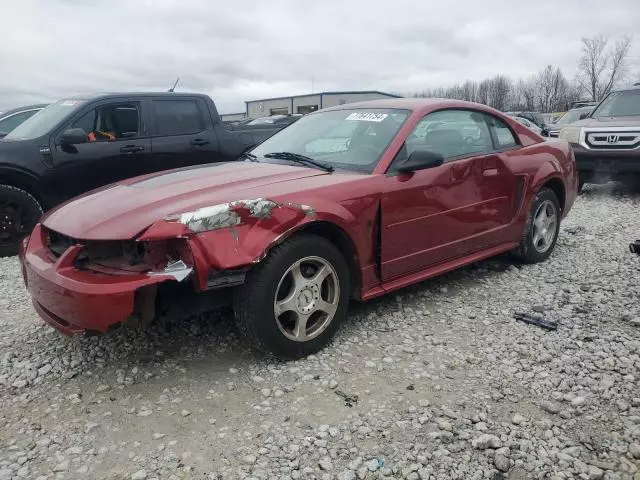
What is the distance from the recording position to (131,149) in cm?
611

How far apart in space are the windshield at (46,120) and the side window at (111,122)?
7.6 inches

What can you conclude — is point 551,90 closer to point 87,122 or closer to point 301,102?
point 301,102

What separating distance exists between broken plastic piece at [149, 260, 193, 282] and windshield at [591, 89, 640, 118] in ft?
29.1

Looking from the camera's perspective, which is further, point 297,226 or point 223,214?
point 297,226

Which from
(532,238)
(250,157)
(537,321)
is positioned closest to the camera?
(537,321)

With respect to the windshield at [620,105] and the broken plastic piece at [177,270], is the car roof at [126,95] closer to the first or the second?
the broken plastic piece at [177,270]

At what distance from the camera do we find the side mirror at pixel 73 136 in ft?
18.2

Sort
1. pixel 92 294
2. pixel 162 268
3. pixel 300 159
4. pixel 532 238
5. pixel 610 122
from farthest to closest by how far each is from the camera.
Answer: pixel 610 122 < pixel 532 238 < pixel 300 159 < pixel 162 268 < pixel 92 294

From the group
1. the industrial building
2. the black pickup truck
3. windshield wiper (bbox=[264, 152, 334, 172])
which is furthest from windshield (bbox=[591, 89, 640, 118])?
the industrial building

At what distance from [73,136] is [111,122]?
0.65 meters

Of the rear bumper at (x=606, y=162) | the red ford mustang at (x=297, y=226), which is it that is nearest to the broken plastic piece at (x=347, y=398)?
→ the red ford mustang at (x=297, y=226)

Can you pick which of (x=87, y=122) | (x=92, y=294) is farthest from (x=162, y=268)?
(x=87, y=122)

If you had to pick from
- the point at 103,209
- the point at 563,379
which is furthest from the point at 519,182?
the point at 103,209

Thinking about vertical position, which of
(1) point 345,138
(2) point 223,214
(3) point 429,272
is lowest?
(3) point 429,272
